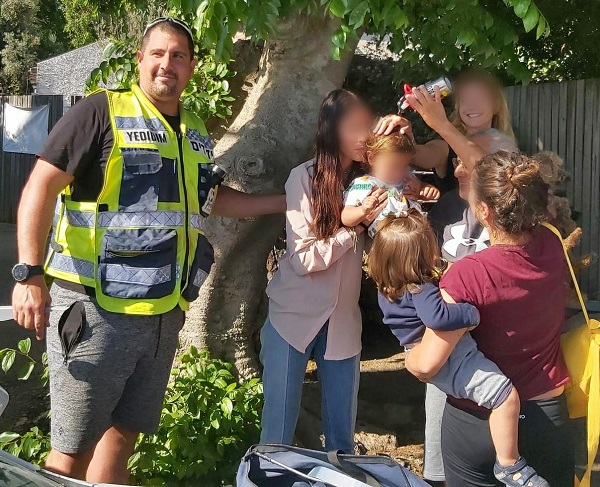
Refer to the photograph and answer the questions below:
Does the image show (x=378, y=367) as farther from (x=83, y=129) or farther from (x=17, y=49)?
(x=17, y=49)

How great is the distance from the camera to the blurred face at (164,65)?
2.99m

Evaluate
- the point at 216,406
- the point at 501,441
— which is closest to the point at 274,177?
the point at 216,406

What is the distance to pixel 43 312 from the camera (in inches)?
109

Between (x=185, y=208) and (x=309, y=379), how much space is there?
10.8 ft

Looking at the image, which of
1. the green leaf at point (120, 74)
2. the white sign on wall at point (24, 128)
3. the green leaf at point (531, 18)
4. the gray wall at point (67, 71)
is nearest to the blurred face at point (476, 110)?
the green leaf at point (531, 18)

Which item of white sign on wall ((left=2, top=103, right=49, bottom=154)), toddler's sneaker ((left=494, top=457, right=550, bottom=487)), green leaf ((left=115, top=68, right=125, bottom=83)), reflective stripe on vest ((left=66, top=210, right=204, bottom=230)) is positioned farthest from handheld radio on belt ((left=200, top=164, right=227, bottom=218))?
white sign on wall ((left=2, top=103, right=49, bottom=154))

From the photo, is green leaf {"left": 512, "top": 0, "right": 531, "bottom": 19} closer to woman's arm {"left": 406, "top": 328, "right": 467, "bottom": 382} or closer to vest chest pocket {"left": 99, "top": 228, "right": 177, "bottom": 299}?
woman's arm {"left": 406, "top": 328, "right": 467, "bottom": 382}

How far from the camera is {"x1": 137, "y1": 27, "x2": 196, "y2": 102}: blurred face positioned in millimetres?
2988

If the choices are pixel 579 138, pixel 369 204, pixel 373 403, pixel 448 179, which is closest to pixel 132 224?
pixel 369 204

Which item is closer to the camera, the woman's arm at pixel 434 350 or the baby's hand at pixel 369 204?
the woman's arm at pixel 434 350

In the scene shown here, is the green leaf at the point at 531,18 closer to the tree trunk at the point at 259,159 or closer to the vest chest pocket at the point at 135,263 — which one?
the tree trunk at the point at 259,159

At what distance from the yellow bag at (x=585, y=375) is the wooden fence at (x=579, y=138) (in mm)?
3966

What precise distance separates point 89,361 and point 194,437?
1.21 meters

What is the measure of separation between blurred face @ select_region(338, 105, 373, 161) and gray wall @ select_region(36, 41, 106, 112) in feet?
46.4
